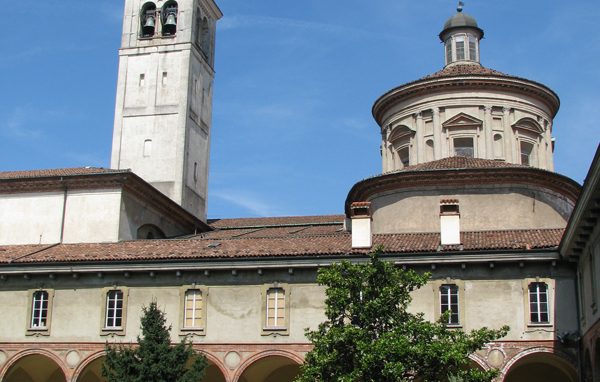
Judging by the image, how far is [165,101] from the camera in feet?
157

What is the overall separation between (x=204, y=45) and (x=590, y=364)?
34.1m

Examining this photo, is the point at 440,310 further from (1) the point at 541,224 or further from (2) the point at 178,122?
(2) the point at 178,122

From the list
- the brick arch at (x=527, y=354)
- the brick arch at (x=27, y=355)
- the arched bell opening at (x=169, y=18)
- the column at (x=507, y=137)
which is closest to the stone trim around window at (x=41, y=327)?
the brick arch at (x=27, y=355)

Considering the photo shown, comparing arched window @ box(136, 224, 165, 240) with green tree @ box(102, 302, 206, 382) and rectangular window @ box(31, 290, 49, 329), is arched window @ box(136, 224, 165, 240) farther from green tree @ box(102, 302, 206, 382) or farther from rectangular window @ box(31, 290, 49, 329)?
green tree @ box(102, 302, 206, 382)

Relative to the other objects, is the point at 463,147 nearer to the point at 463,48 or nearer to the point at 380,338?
the point at 463,48

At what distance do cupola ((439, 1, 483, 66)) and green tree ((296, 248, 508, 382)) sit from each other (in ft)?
70.7

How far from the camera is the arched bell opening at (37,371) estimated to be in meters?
30.3

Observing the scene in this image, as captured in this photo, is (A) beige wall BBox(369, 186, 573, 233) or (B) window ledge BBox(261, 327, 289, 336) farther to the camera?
(A) beige wall BBox(369, 186, 573, 233)

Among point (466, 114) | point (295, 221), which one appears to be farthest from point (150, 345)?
point (295, 221)

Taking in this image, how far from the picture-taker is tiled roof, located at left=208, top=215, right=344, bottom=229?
44625 millimetres

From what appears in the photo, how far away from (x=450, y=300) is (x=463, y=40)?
1785 cm

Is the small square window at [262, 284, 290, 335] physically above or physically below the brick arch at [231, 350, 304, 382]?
above

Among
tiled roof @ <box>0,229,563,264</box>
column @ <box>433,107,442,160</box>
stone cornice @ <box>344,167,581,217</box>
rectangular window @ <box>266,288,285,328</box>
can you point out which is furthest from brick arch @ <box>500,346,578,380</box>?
column @ <box>433,107,442,160</box>

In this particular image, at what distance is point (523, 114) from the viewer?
37812 mm
